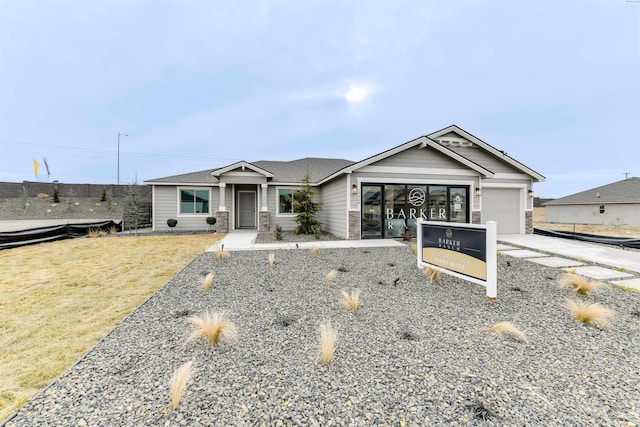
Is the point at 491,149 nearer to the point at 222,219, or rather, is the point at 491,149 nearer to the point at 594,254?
the point at 594,254

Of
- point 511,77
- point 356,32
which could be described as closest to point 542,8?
point 511,77

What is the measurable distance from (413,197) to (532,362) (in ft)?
28.7

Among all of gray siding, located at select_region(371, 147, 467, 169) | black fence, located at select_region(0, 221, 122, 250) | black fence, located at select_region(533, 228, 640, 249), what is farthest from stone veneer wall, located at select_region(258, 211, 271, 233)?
black fence, located at select_region(533, 228, 640, 249)

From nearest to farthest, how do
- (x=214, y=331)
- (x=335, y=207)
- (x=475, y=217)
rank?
(x=214, y=331) < (x=475, y=217) < (x=335, y=207)

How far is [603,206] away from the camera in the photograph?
67.9 ft

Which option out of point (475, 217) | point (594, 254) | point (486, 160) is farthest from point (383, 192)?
point (594, 254)

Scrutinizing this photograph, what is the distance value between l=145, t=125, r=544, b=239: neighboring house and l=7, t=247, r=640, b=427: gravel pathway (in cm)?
642

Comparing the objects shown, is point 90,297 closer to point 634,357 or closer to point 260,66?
point 634,357

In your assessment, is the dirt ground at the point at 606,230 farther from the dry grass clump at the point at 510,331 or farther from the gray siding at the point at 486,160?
the dry grass clump at the point at 510,331

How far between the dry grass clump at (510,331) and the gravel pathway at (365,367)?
9 centimetres

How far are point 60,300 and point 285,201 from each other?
10955mm

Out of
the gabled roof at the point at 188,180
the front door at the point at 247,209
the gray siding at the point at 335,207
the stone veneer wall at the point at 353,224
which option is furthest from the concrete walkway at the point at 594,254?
the gabled roof at the point at 188,180

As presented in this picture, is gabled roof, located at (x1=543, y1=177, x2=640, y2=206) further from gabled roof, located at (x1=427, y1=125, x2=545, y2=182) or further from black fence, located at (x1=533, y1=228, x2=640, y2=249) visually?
black fence, located at (x1=533, y1=228, x2=640, y2=249)

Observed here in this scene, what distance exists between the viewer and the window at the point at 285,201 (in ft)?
48.3
